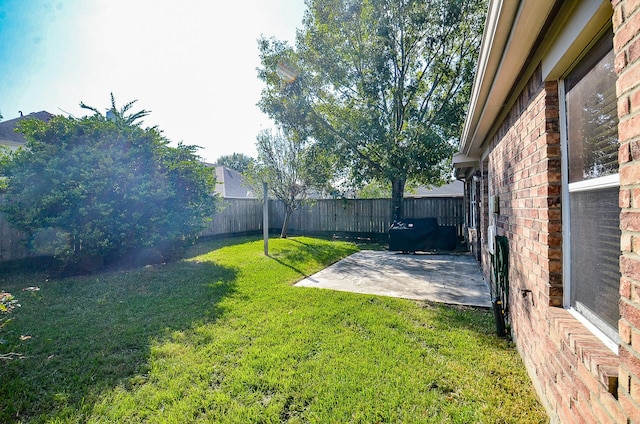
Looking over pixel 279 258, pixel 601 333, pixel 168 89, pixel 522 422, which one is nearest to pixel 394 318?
pixel 522 422

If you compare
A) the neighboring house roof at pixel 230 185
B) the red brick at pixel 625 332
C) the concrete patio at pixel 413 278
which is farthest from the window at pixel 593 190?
the neighboring house roof at pixel 230 185

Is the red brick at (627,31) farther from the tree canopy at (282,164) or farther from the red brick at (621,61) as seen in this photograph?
the tree canopy at (282,164)

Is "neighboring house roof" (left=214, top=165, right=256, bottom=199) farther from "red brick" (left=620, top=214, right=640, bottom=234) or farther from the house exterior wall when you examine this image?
"red brick" (left=620, top=214, right=640, bottom=234)

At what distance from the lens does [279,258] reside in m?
7.90

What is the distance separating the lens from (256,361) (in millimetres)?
2787

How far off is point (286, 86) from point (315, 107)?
1.35 m

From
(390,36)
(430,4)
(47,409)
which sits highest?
(430,4)

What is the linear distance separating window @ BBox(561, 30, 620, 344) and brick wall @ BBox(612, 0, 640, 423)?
35cm

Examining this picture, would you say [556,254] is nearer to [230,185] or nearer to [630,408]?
[630,408]

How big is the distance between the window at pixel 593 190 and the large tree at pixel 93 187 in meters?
7.21

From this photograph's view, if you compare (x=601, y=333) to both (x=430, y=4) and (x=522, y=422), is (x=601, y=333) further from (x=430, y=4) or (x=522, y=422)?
(x=430, y=4)

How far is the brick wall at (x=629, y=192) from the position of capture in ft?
3.14

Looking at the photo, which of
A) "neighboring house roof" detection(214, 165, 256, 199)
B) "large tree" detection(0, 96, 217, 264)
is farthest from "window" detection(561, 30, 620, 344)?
"neighboring house roof" detection(214, 165, 256, 199)

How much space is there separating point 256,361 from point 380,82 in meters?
10.3
